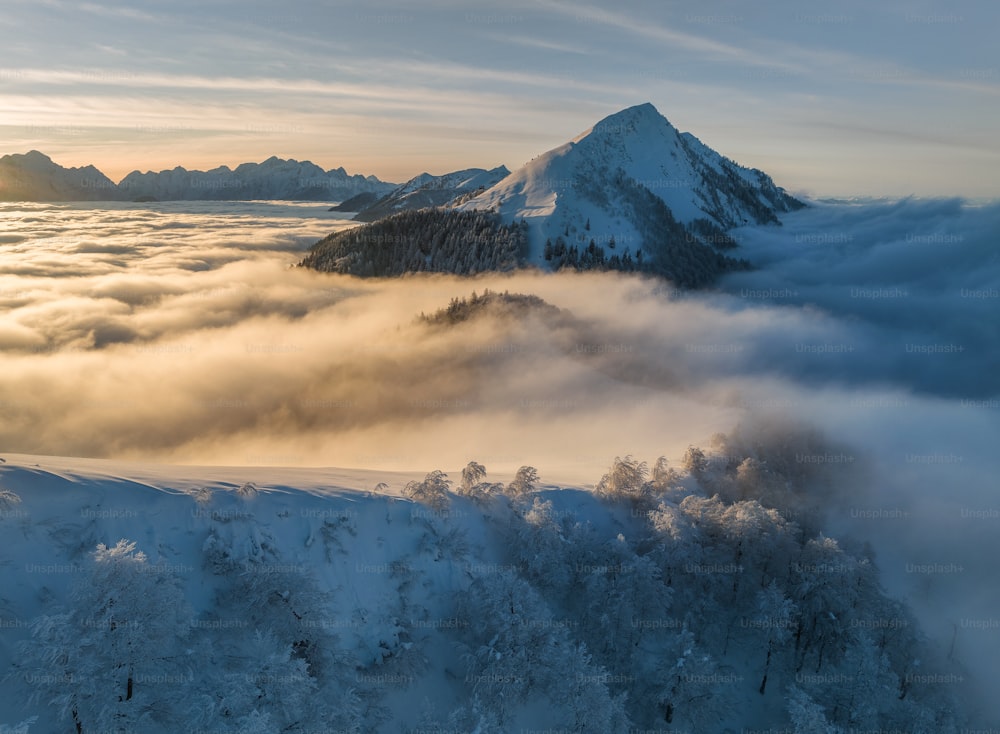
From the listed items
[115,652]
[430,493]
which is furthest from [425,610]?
[115,652]

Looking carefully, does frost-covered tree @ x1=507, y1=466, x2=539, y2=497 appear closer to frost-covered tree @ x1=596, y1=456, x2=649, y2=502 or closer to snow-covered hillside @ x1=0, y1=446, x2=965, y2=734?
snow-covered hillside @ x1=0, y1=446, x2=965, y2=734

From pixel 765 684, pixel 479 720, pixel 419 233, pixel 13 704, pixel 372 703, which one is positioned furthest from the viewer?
pixel 419 233

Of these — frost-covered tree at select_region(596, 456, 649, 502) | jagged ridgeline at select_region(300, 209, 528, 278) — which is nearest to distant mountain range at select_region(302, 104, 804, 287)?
jagged ridgeline at select_region(300, 209, 528, 278)

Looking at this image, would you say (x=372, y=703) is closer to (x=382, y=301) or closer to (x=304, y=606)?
(x=304, y=606)

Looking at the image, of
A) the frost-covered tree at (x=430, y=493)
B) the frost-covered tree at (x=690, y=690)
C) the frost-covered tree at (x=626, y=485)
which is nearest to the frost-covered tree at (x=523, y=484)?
the frost-covered tree at (x=430, y=493)

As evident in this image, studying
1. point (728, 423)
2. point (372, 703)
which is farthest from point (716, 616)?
point (728, 423)
